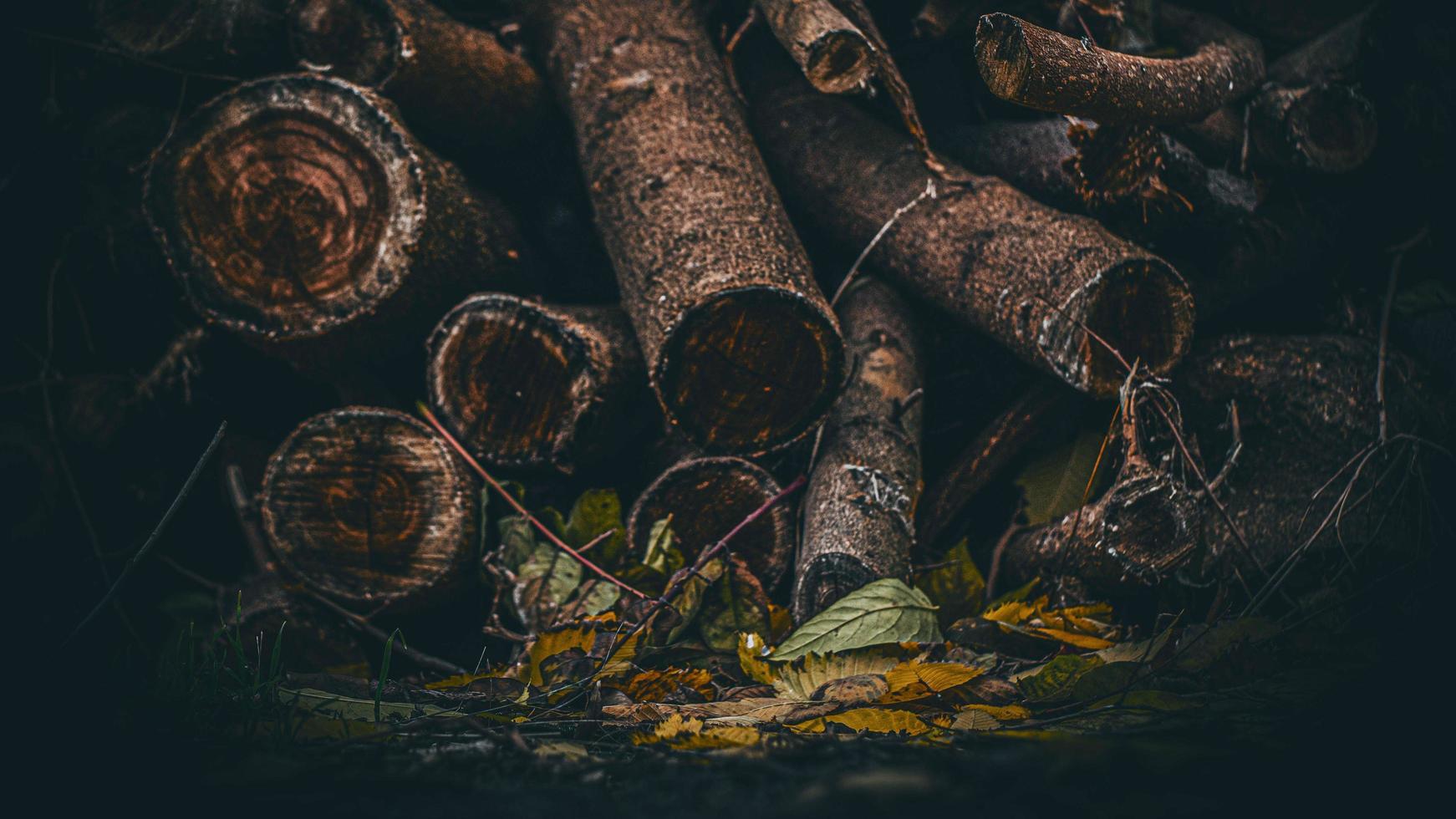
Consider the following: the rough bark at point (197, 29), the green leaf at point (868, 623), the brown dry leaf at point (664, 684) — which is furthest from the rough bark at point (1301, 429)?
the rough bark at point (197, 29)

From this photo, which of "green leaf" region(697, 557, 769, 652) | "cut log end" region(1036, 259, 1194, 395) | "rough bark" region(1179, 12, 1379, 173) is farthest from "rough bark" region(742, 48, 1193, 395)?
"green leaf" region(697, 557, 769, 652)

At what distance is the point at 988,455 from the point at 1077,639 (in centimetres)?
69

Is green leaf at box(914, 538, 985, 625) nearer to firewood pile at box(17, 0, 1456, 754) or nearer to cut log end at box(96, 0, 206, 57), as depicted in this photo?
firewood pile at box(17, 0, 1456, 754)

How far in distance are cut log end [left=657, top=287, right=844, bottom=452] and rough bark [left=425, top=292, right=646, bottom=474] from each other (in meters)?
0.29

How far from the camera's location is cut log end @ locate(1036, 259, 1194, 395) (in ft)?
6.35

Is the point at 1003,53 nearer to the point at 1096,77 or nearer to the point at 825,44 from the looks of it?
the point at 1096,77

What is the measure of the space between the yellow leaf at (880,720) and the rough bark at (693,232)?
0.74 metres

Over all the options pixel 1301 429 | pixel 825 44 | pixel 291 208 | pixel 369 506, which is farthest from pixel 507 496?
pixel 1301 429

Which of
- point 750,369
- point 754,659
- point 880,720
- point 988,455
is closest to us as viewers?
point 880,720

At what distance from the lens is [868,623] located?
1795mm

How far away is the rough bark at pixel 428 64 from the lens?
7.38ft

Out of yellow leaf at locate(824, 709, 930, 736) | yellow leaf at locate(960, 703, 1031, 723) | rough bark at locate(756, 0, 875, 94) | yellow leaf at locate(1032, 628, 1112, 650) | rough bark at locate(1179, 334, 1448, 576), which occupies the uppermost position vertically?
rough bark at locate(756, 0, 875, 94)

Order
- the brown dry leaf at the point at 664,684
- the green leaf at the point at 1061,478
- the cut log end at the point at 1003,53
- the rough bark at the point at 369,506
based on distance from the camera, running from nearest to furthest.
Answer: the cut log end at the point at 1003,53 → the brown dry leaf at the point at 664,684 → the rough bark at the point at 369,506 → the green leaf at the point at 1061,478

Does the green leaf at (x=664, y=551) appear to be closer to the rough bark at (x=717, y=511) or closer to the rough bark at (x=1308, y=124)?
the rough bark at (x=717, y=511)
